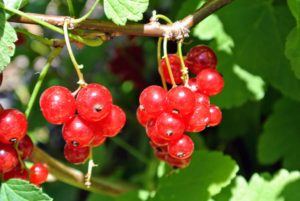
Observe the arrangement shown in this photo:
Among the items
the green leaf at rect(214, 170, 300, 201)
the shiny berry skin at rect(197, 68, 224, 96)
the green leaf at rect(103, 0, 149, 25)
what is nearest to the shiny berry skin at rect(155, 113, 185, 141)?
the shiny berry skin at rect(197, 68, 224, 96)

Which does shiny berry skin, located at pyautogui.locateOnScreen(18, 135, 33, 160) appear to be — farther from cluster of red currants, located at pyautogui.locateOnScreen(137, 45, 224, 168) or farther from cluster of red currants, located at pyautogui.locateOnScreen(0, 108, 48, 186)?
cluster of red currants, located at pyautogui.locateOnScreen(137, 45, 224, 168)

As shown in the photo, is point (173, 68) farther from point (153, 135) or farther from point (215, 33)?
point (215, 33)

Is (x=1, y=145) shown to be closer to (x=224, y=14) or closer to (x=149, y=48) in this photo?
(x=224, y=14)

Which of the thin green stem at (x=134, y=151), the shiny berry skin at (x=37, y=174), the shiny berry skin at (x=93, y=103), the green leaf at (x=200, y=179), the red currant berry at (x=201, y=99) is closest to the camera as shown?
the shiny berry skin at (x=93, y=103)

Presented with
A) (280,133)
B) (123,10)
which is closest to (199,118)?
(123,10)

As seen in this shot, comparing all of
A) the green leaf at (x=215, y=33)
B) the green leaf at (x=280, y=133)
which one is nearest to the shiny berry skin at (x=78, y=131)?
the green leaf at (x=215, y=33)

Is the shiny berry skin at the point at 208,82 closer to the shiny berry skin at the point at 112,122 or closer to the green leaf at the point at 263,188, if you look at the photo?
the shiny berry skin at the point at 112,122

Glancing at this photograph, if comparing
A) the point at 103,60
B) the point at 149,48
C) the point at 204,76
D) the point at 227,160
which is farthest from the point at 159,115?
the point at 103,60
